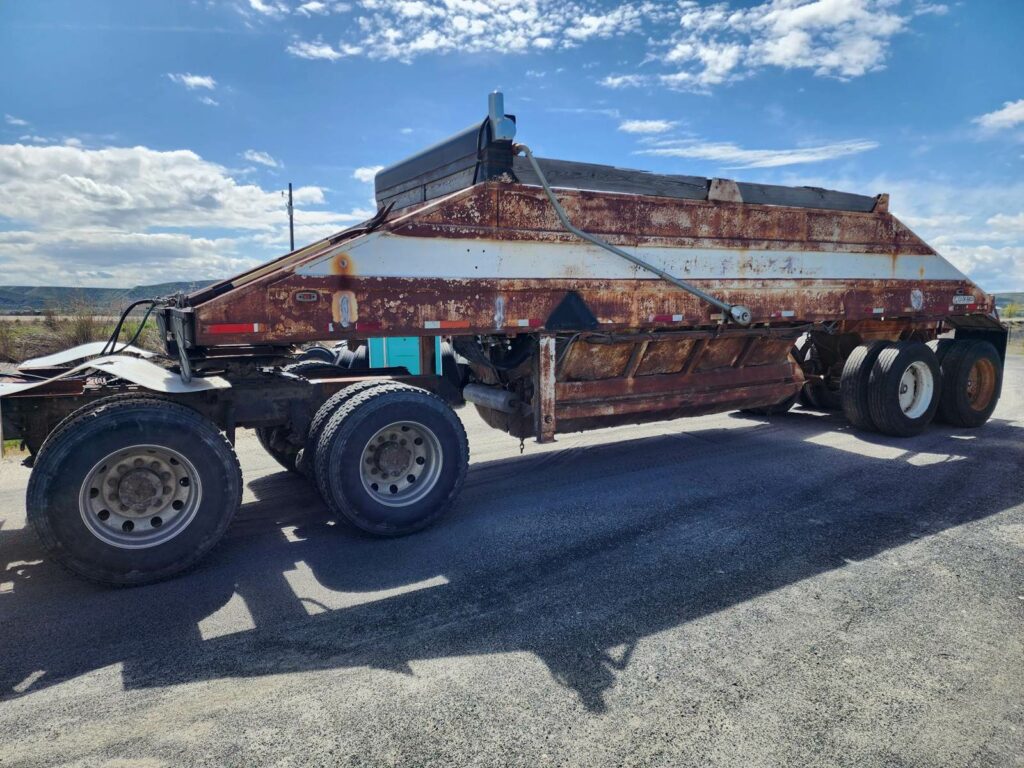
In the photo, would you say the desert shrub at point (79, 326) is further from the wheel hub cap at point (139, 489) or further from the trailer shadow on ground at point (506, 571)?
the wheel hub cap at point (139, 489)

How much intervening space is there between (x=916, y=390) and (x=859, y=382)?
942 millimetres

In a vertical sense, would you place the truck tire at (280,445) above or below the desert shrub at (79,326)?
below

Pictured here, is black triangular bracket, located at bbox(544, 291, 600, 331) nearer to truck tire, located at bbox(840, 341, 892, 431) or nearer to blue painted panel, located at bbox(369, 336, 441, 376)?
truck tire, located at bbox(840, 341, 892, 431)

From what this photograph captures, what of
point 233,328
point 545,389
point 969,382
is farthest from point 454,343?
point 969,382

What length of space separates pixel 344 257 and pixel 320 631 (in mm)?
2510

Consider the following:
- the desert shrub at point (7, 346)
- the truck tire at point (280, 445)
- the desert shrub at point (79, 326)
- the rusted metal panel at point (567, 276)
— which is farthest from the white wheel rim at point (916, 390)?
the desert shrub at point (7, 346)

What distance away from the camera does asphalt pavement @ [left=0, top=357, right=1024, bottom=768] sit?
2.52m

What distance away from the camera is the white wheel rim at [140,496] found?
12.7ft

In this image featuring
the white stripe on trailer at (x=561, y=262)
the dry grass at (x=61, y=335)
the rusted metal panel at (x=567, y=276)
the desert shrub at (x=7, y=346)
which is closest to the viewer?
the rusted metal panel at (x=567, y=276)

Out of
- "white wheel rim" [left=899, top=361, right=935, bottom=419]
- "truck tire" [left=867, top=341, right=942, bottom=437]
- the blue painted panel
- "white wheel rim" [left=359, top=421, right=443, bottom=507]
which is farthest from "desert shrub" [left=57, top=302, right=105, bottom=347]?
"white wheel rim" [left=899, top=361, right=935, bottom=419]

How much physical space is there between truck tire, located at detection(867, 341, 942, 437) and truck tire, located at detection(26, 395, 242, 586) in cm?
718

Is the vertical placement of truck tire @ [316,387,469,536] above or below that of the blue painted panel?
below

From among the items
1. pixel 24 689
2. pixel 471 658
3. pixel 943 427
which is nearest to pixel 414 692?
pixel 471 658

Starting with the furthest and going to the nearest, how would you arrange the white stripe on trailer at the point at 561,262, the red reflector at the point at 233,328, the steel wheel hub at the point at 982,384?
the steel wheel hub at the point at 982,384
the white stripe on trailer at the point at 561,262
the red reflector at the point at 233,328
